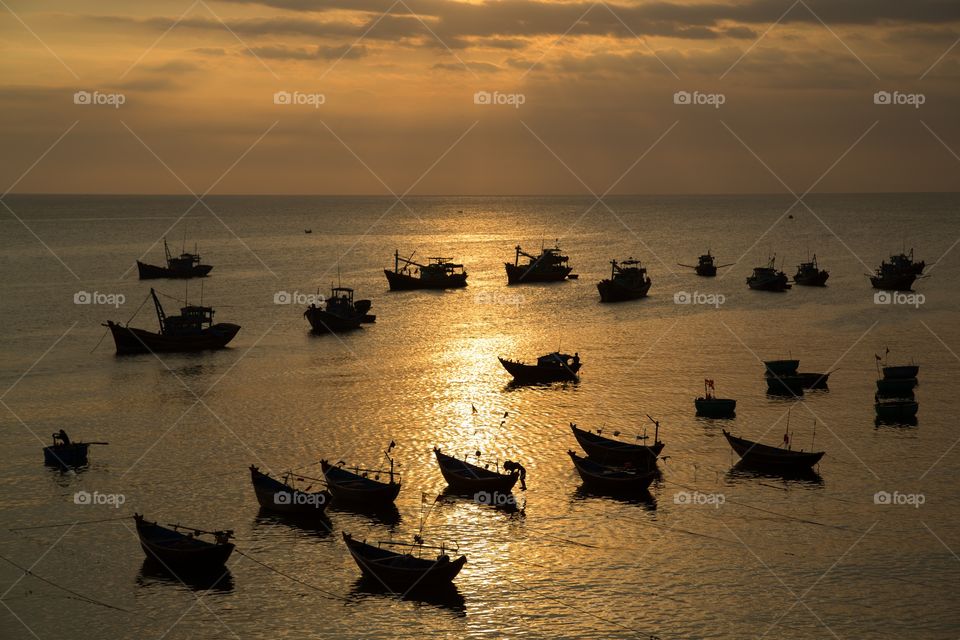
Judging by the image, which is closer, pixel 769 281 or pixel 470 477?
pixel 470 477

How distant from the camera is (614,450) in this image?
5644 centimetres

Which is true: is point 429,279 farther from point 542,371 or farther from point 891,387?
point 891,387

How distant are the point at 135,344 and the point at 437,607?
6222 cm

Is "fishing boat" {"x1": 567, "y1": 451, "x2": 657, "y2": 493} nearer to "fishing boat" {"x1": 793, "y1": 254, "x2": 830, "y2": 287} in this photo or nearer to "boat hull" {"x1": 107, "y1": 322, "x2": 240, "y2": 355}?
"boat hull" {"x1": 107, "y1": 322, "x2": 240, "y2": 355}

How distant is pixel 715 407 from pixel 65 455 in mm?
Answer: 40364

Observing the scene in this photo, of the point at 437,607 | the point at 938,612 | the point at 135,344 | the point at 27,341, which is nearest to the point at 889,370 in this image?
the point at 938,612

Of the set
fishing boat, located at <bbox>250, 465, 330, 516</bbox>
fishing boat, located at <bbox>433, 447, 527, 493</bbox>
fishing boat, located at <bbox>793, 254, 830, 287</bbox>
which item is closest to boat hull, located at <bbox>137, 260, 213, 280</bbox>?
fishing boat, located at <bbox>793, 254, 830, 287</bbox>

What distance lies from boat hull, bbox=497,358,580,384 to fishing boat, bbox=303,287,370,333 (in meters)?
29.7

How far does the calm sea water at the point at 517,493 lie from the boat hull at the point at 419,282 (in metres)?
37.5

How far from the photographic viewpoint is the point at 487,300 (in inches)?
5325

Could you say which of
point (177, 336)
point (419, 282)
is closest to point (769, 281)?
point (419, 282)

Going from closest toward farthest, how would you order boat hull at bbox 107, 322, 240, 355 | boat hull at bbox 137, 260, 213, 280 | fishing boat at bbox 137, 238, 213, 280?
boat hull at bbox 107, 322, 240, 355, boat hull at bbox 137, 260, 213, 280, fishing boat at bbox 137, 238, 213, 280

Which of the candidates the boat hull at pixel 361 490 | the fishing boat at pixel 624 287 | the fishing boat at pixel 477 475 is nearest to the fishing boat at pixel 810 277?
the fishing boat at pixel 624 287

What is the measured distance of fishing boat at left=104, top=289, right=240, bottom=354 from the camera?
92875 mm
